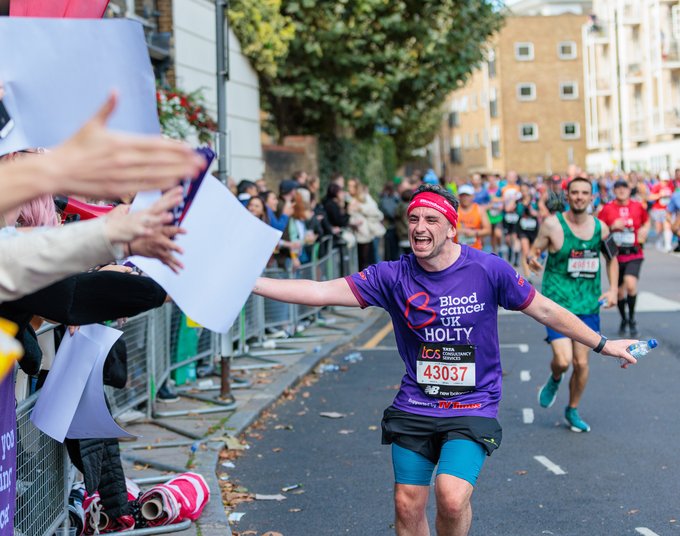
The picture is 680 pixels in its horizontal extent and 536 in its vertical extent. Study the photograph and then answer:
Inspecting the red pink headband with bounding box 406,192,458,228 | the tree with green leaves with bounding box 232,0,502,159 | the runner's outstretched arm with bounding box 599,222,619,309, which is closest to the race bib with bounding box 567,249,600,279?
the runner's outstretched arm with bounding box 599,222,619,309

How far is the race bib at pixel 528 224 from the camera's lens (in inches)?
902

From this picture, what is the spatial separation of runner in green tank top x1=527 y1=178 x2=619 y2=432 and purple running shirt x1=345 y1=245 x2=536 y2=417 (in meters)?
3.83

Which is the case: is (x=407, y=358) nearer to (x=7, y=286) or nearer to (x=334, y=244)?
(x=7, y=286)

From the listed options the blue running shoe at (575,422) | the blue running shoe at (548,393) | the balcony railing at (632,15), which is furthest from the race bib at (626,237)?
the balcony railing at (632,15)

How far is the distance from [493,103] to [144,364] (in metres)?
78.9

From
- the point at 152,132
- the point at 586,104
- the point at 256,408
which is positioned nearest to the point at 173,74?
the point at 256,408

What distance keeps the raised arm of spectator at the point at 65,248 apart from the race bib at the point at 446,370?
3013mm

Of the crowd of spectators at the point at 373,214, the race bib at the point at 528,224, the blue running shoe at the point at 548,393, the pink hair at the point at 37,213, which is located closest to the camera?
the pink hair at the point at 37,213

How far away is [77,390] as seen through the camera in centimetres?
466

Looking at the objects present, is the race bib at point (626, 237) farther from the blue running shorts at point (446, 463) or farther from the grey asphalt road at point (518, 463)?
the blue running shorts at point (446, 463)

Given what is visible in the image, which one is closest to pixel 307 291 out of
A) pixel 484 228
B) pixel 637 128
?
pixel 484 228

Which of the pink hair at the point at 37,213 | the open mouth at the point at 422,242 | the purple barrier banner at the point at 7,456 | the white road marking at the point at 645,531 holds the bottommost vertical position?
the white road marking at the point at 645,531

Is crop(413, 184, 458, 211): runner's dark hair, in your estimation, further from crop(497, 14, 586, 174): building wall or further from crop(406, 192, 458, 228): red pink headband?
crop(497, 14, 586, 174): building wall

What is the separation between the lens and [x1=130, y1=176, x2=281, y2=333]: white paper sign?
10.5 ft
